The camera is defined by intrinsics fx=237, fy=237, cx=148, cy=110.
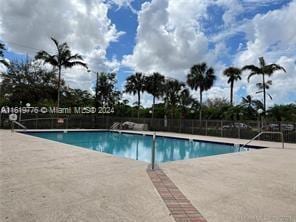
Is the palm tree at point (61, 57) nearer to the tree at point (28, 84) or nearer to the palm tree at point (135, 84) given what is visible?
the tree at point (28, 84)

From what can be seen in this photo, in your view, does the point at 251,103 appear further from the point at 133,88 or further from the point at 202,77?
the point at 133,88

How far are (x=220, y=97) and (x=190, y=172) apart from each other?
35.3m

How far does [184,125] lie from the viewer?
67.6ft

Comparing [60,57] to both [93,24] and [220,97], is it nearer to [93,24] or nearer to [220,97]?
[93,24]

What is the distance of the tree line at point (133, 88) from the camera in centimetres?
2094

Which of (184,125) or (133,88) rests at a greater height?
(133,88)

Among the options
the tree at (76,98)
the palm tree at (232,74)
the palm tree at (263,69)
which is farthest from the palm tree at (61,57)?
the palm tree at (263,69)

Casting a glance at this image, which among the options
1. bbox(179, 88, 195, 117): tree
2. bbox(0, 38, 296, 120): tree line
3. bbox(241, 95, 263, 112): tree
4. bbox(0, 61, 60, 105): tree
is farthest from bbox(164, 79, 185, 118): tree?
bbox(0, 61, 60, 105): tree

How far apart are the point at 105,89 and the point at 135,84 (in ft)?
12.3

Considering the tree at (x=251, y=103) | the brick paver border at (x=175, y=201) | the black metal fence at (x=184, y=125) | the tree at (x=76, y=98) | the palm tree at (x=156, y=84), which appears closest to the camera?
the brick paver border at (x=175, y=201)

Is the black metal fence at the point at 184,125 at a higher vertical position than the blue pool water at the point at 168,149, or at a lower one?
higher

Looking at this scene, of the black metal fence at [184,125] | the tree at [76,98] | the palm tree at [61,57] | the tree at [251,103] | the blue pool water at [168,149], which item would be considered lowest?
the blue pool water at [168,149]

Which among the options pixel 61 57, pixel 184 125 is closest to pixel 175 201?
pixel 184 125

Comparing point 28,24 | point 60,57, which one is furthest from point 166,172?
point 60,57
